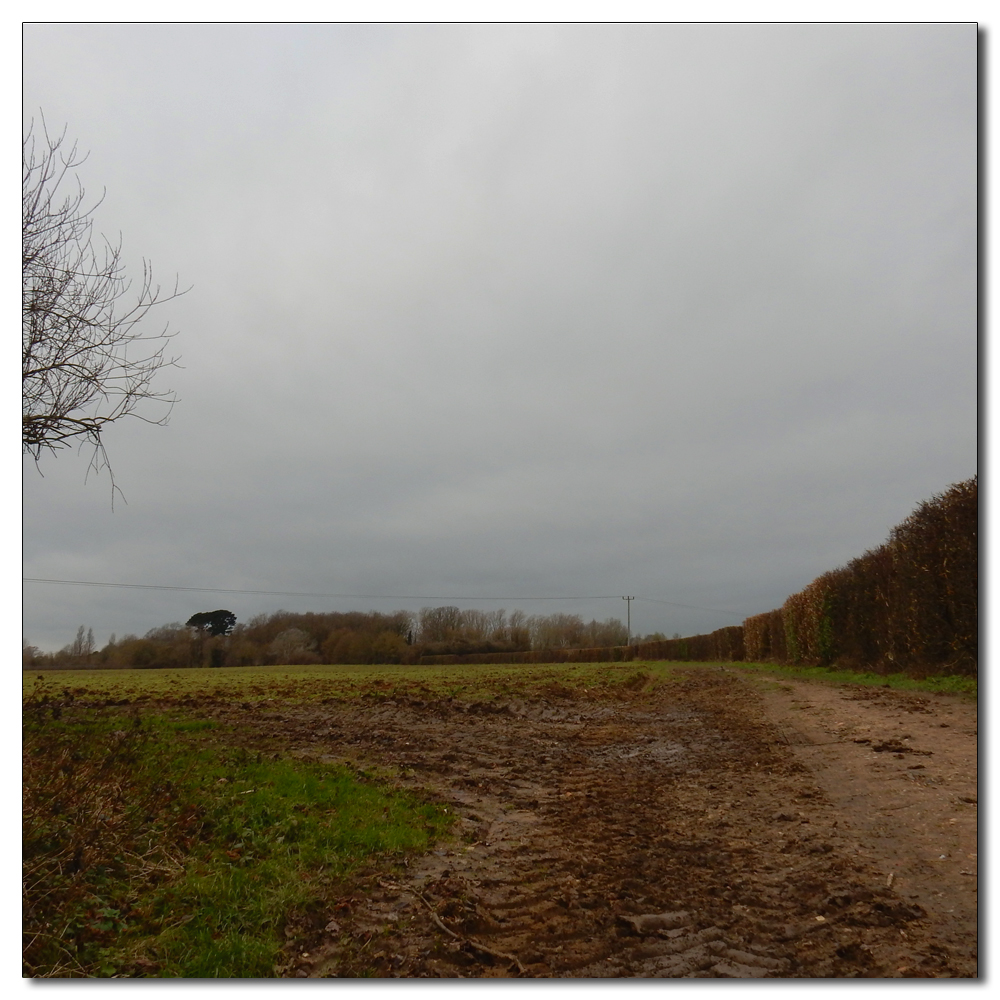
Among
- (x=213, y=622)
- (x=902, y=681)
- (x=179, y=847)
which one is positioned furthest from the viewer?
(x=213, y=622)

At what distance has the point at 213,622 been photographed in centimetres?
1947

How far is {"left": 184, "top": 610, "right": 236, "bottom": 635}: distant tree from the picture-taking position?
56.1ft

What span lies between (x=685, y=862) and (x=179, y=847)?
161 inches

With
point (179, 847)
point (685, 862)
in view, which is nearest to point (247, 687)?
point (179, 847)

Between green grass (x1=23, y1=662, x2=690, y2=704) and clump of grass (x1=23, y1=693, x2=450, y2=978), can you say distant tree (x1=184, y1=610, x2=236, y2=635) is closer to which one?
green grass (x1=23, y1=662, x2=690, y2=704)

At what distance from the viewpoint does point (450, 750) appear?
420 inches

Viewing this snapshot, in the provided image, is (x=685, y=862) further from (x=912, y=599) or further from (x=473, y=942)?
(x=912, y=599)

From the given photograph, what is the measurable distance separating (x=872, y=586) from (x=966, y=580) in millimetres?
7037

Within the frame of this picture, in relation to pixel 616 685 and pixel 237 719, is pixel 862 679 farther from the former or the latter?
pixel 237 719

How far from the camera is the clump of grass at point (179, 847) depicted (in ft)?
12.7

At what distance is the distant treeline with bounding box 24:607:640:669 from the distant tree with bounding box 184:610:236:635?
A: 0.65 ft

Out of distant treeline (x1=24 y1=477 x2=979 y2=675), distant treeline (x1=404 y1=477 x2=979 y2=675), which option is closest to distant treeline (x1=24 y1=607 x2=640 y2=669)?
distant treeline (x1=24 y1=477 x2=979 y2=675)

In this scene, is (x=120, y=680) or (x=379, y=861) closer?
(x=379, y=861)

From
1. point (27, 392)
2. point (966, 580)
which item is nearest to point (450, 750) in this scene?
point (27, 392)
